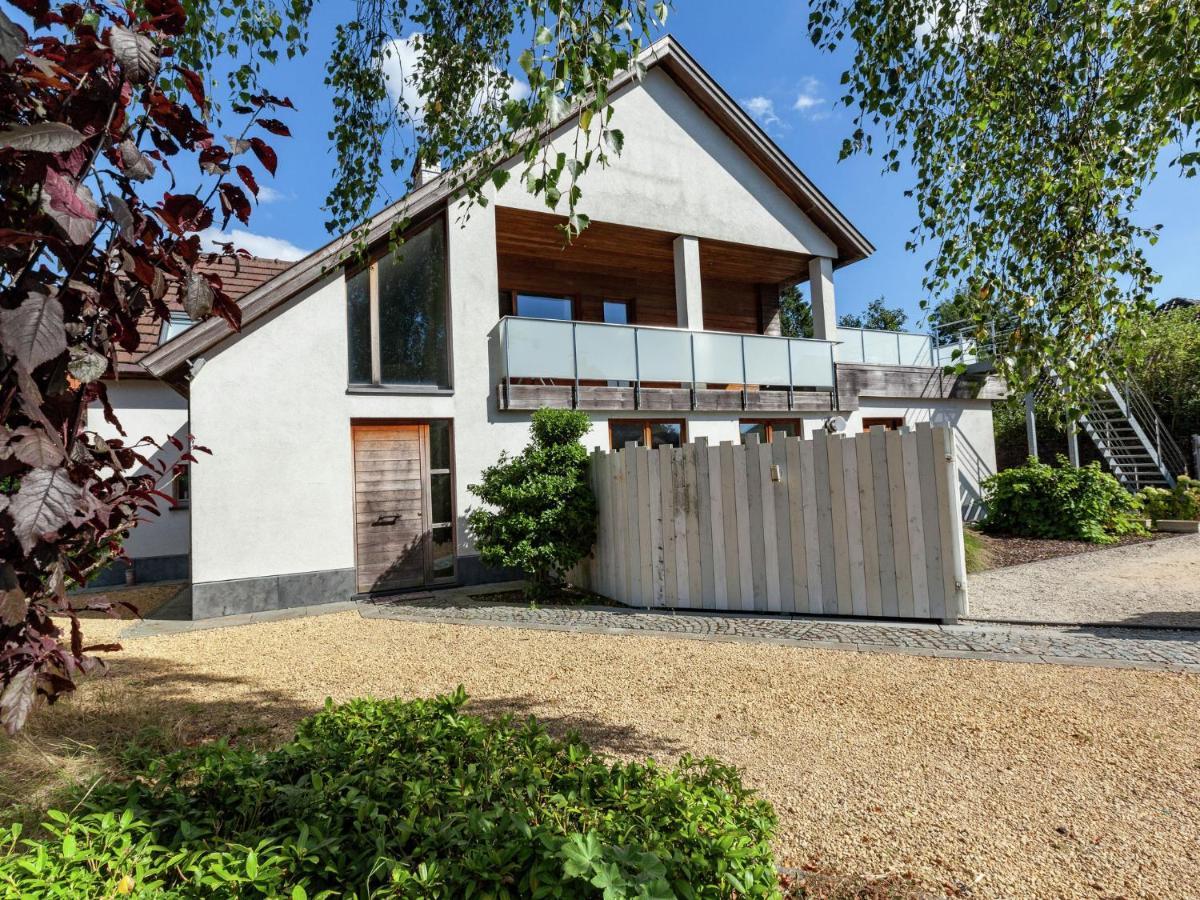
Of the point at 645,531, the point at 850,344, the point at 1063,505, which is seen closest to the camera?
the point at 645,531

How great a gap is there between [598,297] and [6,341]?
12872mm

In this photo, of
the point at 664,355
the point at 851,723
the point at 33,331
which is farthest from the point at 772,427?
the point at 33,331

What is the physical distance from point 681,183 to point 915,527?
8422 millimetres

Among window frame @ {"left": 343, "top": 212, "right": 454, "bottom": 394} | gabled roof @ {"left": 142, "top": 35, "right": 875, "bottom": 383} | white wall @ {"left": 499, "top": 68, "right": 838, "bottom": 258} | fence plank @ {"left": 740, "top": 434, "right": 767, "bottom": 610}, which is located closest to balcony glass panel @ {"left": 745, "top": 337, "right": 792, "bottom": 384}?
white wall @ {"left": 499, "top": 68, "right": 838, "bottom": 258}

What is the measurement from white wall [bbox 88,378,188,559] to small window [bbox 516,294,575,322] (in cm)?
636

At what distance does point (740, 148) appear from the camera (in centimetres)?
1311

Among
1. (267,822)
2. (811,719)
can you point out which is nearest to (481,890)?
(267,822)

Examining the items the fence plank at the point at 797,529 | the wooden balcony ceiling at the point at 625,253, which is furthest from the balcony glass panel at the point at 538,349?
the fence plank at the point at 797,529

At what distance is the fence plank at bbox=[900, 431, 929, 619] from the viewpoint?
6.20 meters

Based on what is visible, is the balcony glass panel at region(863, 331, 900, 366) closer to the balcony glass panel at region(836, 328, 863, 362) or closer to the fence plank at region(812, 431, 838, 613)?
the balcony glass panel at region(836, 328, 863, 362)

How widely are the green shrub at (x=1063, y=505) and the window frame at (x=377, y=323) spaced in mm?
11034

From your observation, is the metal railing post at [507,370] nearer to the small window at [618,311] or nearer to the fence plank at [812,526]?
the small window at [618,311]

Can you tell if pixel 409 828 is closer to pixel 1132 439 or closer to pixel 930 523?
pixel 930 523

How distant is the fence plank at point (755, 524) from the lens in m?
7.11
